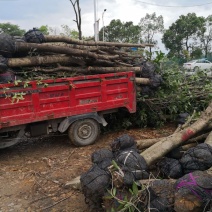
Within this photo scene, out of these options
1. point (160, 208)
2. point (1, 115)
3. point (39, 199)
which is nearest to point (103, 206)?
point (160, 208)

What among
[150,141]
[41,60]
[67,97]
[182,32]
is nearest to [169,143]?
[150,141]

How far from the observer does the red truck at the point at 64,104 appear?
5.36 meters

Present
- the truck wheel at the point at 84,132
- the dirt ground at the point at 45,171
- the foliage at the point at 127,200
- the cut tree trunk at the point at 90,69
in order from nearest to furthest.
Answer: the foliage at the point at 127,200 < the dirt ground at the point at 45,171 < the cut tree trunk at the point at 90,69 < the truck wheel at the point at 84,132

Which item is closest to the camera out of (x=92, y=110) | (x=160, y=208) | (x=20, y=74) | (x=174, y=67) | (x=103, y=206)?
(x=160, y=208)

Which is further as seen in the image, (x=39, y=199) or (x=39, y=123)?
(x=39, y=123)

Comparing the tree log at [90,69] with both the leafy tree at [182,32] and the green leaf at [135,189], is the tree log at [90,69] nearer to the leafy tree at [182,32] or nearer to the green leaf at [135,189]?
the green leaf at [135,189]

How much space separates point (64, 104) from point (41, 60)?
101 cm

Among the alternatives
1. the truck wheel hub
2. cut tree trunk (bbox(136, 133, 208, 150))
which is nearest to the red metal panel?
the truck wheel hub

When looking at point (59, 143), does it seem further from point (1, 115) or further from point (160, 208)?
point (160, 208)

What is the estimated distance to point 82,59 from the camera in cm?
643

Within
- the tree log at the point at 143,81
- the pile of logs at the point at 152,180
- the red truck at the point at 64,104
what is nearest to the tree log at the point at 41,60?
the red truck at the point at 64,104

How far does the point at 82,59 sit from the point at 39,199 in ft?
11.0

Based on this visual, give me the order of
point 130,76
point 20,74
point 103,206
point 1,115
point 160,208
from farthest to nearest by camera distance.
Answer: point 130,76, point 20,74, point 1,115, point 103,206, point 160,208

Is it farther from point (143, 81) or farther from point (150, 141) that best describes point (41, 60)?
point (150, 141)
